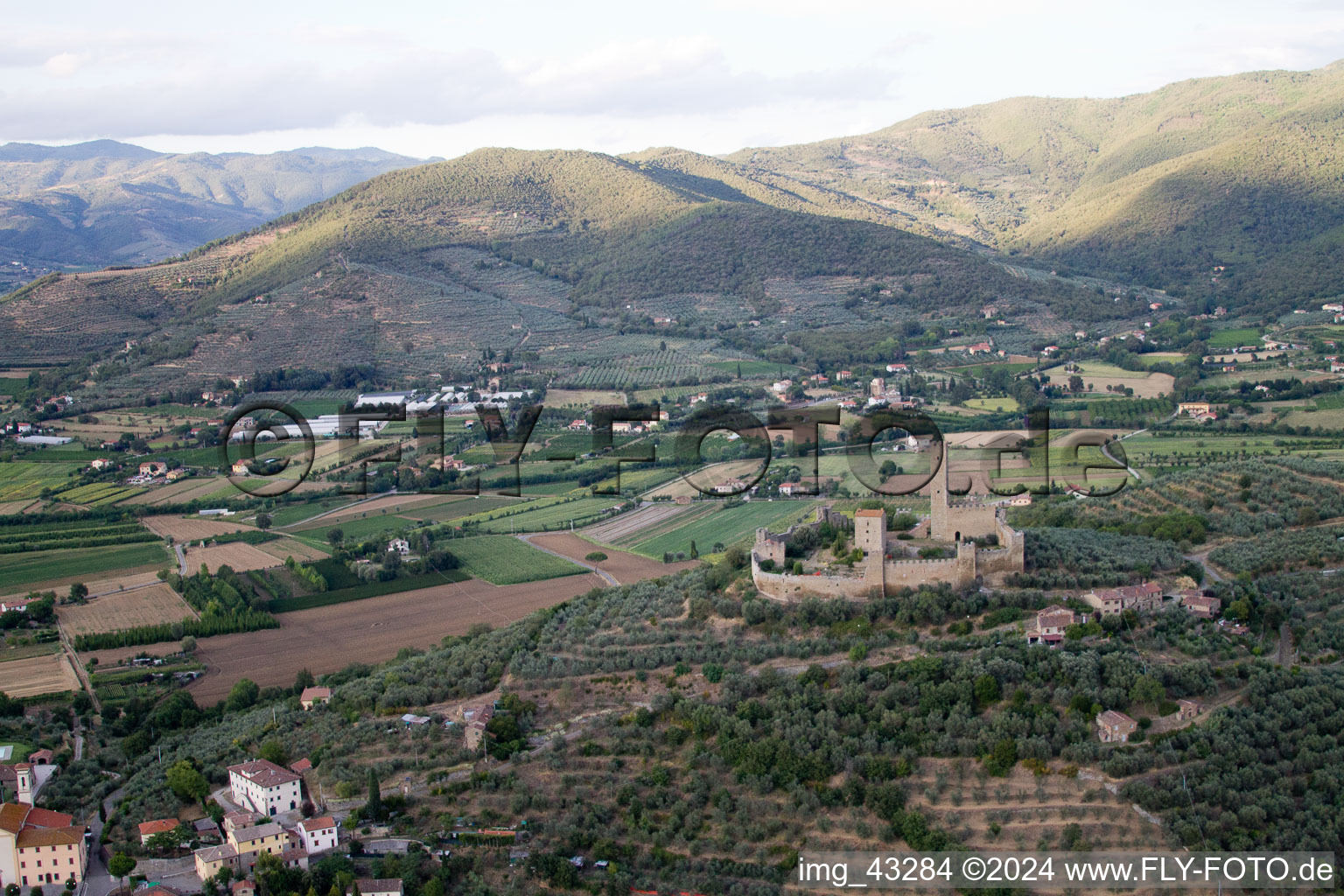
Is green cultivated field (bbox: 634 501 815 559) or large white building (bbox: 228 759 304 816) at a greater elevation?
green cultivated field (bbox: 634 501 815 559)

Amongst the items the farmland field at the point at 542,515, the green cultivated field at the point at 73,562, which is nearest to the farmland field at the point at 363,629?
the farmland field at the point at 542,515

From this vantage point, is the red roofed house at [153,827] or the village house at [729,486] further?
the village house at [729,486]

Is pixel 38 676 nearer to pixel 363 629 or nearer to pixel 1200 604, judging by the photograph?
pixel 363 629

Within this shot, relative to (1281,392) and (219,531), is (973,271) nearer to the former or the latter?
(1281,392)

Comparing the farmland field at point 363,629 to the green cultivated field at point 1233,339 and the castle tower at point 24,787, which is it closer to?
the castle tower at point 24,787

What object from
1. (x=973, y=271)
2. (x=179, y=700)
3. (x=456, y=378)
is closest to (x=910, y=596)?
(x=179, y=700)

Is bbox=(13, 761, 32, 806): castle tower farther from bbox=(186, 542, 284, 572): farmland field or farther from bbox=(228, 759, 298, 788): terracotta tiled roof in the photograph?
bbox=(186, 542, 284, 572): farmland field

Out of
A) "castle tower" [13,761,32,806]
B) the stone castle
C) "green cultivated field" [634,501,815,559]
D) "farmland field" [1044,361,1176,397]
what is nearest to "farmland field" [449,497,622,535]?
"green cultivated field" [634,501,815,559]

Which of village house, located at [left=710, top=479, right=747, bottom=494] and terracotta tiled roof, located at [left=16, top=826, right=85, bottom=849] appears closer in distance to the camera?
terracotta tiled roof, located at [left=16, top=826, right=85, bottom=849]
